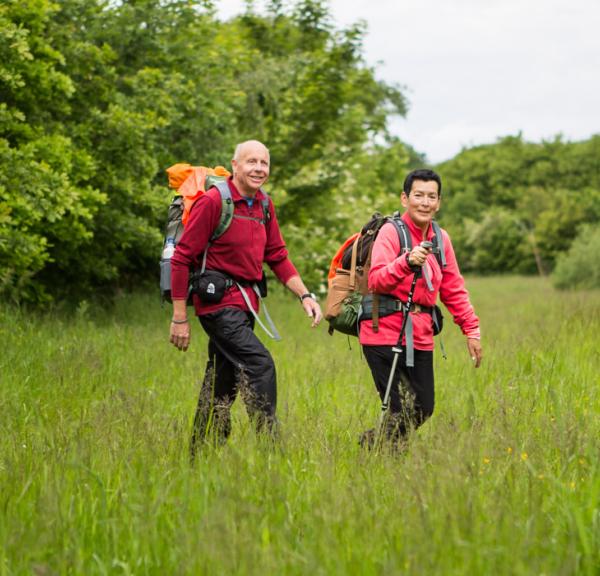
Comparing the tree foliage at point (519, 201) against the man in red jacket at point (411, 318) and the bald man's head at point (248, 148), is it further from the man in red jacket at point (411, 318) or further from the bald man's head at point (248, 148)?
the bald man's head at point (248, 148)

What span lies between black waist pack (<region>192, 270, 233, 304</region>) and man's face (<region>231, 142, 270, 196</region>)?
0.54 meters

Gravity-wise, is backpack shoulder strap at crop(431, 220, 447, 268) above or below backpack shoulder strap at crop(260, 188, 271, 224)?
below

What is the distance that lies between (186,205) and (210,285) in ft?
1.70

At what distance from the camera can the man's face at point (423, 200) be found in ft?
15.8

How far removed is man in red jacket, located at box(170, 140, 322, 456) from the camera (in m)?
4.83

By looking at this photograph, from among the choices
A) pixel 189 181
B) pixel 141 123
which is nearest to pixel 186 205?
pixel 189 181

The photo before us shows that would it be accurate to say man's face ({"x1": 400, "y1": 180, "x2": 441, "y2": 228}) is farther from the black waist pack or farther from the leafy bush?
the leafy bush

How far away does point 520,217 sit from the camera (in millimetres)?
75625

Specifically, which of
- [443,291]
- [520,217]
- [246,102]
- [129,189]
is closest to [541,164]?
[520,217]

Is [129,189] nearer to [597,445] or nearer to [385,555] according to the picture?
[597,445]

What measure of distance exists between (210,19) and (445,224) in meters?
75.7

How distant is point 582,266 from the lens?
36906 millimetres

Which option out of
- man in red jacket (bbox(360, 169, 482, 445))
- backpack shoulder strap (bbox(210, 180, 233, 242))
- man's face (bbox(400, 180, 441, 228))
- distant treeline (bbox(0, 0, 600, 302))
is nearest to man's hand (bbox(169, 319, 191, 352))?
backpack shoulder strap (bbox(210, 180, 233, 242))

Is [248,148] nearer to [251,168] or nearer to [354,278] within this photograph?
[251,168]
